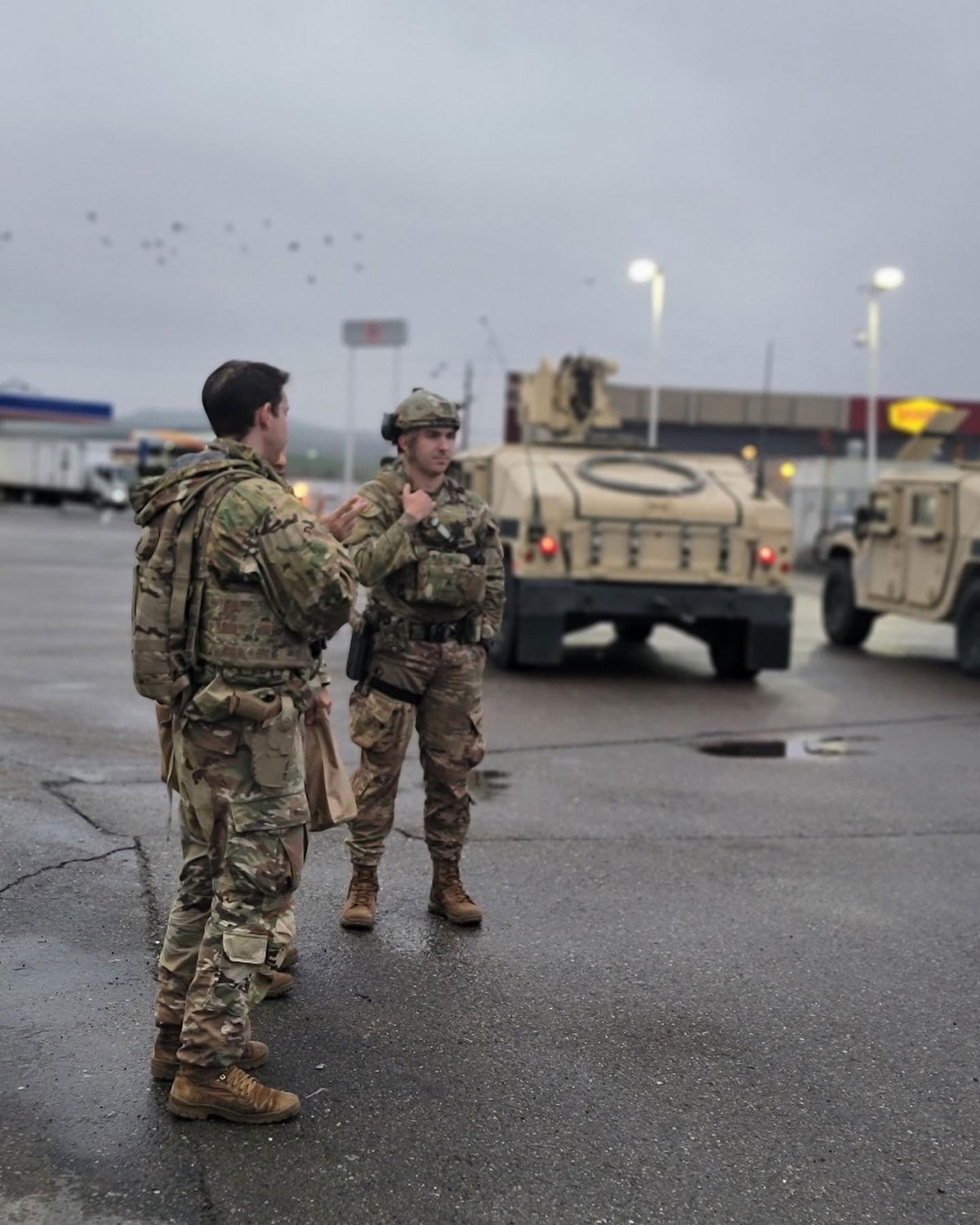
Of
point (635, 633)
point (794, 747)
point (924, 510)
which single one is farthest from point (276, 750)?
point (635, 633)

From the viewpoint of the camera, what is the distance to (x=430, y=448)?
4.88m

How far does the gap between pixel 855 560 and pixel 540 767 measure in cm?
789

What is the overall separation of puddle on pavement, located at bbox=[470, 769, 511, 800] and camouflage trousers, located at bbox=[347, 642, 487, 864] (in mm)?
2037

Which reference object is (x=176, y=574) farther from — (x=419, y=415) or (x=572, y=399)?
(x=572, y=399)

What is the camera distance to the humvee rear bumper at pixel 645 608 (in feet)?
37.9

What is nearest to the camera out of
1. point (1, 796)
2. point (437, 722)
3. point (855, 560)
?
point (437, 722)

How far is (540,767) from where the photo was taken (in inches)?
318

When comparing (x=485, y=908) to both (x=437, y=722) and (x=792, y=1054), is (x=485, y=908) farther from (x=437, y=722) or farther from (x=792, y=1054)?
(x=792, y=1054)

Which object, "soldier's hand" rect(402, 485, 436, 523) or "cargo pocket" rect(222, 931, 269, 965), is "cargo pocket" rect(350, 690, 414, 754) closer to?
"soldier's hand" rect(402, 485, 436, 523)

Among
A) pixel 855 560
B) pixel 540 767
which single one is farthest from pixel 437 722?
pixel 855 560

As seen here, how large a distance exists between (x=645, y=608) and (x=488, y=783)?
4.33 m

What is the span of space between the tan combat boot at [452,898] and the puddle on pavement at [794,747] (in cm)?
385

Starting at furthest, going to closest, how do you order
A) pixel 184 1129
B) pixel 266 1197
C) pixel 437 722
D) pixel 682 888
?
pixel 682 888 → pixel 437 722 → pixel 184 1129 → pixel 266 1197

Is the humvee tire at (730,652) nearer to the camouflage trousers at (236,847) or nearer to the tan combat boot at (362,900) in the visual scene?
the tan combat boot at (362,900)
